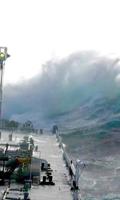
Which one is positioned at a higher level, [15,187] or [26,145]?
[26,145]

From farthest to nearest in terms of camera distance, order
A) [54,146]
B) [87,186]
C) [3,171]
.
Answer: [54,146] → [87,186] → [3,171]

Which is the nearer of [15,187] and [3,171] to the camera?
[15,187]

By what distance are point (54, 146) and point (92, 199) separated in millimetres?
42719

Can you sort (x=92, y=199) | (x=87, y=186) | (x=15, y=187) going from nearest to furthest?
(x=15, y=187) < (x=92, y=199) < (x=87, y=186)

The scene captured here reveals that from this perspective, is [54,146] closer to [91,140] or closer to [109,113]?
[91,140]

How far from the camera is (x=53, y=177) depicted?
74625mm

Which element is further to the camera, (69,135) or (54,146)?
(69,135)

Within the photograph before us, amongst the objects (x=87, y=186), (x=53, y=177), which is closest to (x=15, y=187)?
(x=53, y=177)

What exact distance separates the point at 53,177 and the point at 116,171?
Result: 116 feet

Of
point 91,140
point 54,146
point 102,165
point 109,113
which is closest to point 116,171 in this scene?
point 102,165

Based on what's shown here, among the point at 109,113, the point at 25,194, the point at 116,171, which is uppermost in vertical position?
the point at 109,113

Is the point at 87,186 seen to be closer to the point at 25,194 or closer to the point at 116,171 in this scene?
the point at 116,171

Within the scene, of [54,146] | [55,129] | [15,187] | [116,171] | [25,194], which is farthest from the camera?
[55,129]

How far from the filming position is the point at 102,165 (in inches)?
4473
